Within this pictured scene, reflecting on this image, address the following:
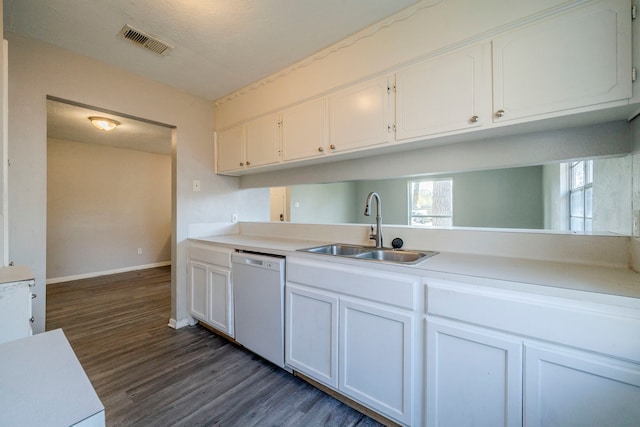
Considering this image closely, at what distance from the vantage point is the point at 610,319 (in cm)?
92

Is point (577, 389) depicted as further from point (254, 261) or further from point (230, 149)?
point (230, 149)

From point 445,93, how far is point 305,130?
3.48 ft

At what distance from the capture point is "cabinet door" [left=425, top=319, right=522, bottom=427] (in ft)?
3.50

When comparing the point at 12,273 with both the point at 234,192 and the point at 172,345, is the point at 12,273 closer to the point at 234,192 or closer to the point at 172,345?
the point at 172,345

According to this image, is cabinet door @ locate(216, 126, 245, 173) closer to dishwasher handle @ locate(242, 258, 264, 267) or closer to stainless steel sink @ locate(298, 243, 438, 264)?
dishwasher handle @ locate(242, 258, 264, 267)

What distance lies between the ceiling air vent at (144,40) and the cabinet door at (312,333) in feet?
6.60

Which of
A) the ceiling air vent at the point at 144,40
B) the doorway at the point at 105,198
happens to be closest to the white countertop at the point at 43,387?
the ceiling air vent at the point at 144,40

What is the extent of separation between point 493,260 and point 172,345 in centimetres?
257

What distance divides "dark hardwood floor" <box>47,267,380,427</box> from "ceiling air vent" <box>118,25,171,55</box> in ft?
7.93

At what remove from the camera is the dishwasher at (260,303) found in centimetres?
186

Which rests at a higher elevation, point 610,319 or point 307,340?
point 610,319

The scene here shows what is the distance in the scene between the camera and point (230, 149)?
2820 millimetres

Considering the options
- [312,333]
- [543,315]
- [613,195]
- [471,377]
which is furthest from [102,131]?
[613,195]

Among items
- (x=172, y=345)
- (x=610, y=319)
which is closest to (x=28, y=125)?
(x=172, y=345)
